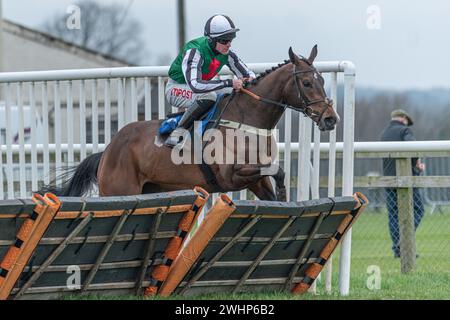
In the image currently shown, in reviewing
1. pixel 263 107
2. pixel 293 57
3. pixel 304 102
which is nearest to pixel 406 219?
pixel 263 107

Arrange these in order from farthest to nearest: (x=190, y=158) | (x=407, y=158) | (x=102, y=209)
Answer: (x=407, y=158)
(x=190, y=158)
(x=102, y=209)

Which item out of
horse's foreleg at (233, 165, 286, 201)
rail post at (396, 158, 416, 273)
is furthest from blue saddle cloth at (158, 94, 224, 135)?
rail post at (396, 158, 416, 273)

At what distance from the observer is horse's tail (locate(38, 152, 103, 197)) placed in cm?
918

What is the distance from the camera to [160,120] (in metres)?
8.99

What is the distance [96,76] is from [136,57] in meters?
42.8

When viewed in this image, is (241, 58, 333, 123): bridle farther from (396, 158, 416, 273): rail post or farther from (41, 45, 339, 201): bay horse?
(396, 158, 416, 273): rail post

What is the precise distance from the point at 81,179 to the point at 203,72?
1514mm

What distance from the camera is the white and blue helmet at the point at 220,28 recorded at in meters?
8.45

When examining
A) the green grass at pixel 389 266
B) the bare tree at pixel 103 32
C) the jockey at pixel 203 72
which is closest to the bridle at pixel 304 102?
the jockey at pixel 203 72

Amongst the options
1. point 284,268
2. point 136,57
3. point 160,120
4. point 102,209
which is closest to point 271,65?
point 160,120

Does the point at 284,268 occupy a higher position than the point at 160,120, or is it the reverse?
the point at 160,120

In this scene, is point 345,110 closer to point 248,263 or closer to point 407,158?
point 248,263

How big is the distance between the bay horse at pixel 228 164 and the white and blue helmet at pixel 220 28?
1.50 ft

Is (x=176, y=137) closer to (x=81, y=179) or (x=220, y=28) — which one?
(x=220, y=28)
